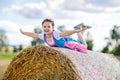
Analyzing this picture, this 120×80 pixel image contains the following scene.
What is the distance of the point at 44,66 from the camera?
275 inches

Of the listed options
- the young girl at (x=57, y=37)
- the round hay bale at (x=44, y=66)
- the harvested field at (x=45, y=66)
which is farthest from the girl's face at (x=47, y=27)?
the round hay bale at (x=44, y=66)

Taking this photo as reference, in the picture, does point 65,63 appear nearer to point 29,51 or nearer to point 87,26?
point 29,51

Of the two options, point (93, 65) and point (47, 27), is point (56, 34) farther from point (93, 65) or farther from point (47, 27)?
point (93, 65)

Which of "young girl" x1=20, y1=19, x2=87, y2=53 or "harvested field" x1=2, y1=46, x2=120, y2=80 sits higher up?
"young girl" x1=20, y1=19, x2=87, y2=53

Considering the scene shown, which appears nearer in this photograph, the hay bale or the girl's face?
the hay bale

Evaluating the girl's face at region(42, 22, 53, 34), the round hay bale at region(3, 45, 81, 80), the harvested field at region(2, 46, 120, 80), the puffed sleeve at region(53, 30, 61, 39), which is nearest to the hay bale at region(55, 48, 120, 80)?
the harvested field at region(2, 46, 120, 80)

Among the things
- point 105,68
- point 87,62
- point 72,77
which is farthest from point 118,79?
point 72,77

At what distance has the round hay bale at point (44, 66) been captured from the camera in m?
6.94

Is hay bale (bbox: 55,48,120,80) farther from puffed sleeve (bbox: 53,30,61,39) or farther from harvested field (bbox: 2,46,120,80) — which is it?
puffed sleeve (bbox: 53,30,61,39)

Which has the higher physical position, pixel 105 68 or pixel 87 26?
pixel 87 26

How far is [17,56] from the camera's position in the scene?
7.18 metres

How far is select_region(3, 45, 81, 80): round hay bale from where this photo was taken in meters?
6.94

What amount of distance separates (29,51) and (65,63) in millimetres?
582

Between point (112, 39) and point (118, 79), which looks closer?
point (118, 79)
